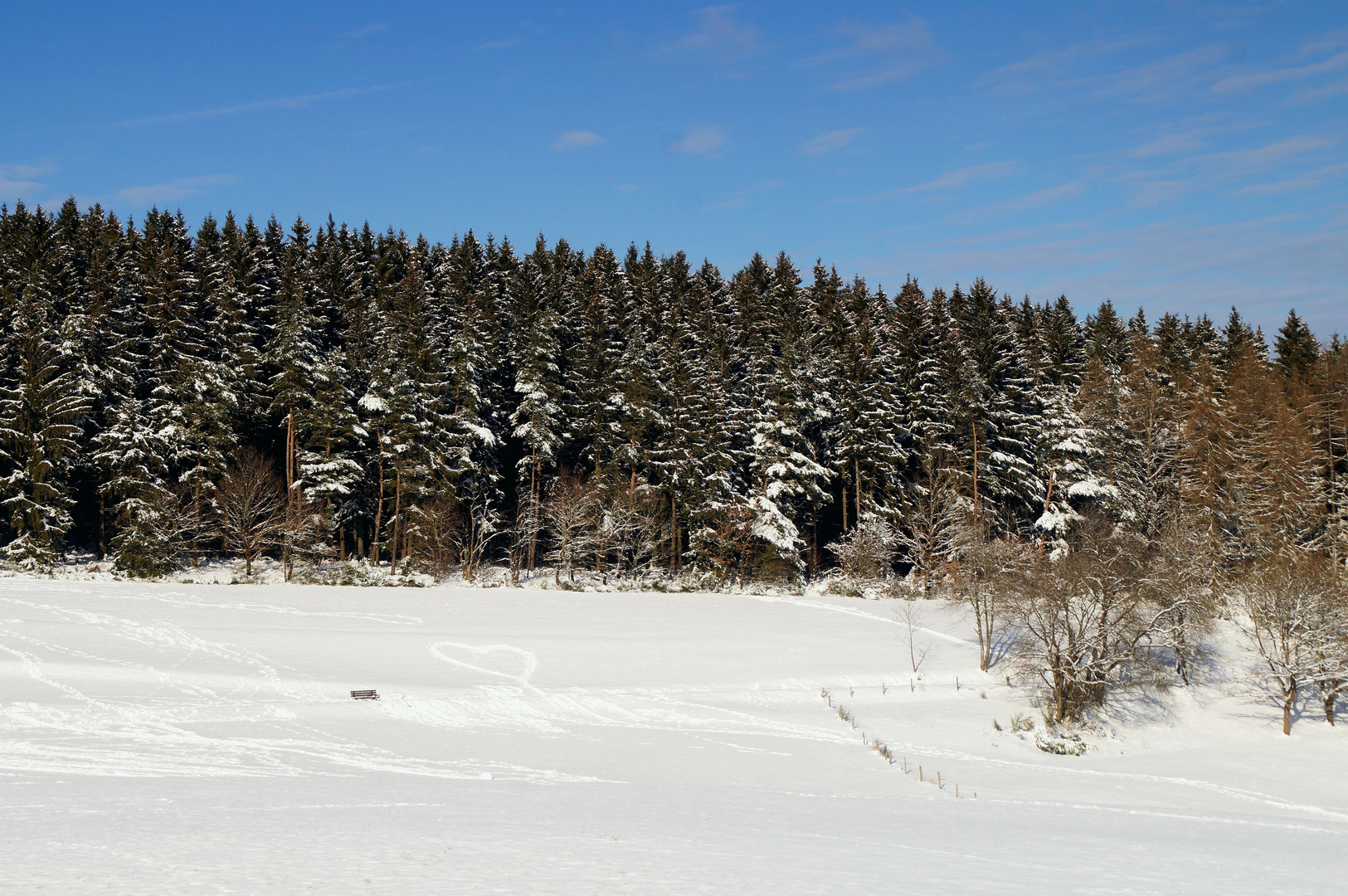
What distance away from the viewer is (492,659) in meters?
36.1

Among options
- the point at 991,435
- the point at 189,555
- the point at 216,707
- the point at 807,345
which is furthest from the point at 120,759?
the point at 991,435

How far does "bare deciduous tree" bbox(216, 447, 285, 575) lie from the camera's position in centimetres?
4741

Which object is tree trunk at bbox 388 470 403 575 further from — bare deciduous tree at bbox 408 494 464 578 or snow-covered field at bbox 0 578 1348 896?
snow-covered field at bbox 0 578 1348 896

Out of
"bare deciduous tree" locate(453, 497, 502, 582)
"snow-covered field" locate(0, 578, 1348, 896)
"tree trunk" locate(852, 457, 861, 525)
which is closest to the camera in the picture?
"snow-covered field" locate(0, 578, 1348, 896)

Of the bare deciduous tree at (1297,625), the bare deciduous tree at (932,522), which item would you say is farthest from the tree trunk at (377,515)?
the bare deciduous tree at (1297,625)

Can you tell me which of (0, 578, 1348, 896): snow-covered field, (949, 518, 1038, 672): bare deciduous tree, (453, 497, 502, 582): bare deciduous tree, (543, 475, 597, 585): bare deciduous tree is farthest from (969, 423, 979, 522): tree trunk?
(453, 497, 502, 582): bare deciduous tree

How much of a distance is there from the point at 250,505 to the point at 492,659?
21.1 m

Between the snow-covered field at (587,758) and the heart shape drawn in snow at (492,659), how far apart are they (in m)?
0.17

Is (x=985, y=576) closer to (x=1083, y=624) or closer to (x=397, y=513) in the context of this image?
(x=1083, y=624)

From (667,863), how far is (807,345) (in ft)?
152

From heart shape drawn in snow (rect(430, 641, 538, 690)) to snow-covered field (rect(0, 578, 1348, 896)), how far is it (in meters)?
0.17

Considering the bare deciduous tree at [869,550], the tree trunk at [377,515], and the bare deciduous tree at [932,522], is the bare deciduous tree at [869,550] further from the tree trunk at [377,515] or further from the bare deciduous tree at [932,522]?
the tree trunk at [377,515]

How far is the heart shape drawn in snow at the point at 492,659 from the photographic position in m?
34.2

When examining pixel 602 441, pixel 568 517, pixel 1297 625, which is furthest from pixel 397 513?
pixel 1297 625
